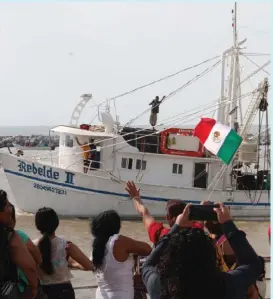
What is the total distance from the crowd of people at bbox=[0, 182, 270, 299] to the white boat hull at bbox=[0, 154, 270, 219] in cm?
1315

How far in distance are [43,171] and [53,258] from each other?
13.5 metres

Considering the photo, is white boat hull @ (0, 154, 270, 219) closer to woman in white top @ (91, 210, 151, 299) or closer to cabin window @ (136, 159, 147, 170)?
cabin window @ (136, 159, 147, 170)

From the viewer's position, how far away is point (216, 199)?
1762 cm

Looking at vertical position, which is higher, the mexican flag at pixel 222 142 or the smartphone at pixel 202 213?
the mexican flag at pixel 222 142

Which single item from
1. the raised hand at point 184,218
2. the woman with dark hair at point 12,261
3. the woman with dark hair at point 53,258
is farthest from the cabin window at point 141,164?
the raised hand at point 184,218

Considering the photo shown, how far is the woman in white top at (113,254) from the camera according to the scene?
3771 mm

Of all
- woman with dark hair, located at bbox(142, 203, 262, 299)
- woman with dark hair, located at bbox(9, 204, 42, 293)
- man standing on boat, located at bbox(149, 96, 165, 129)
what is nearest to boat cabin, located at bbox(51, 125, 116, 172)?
man standing on boat, located at bbox(149, 96, 165, 129)

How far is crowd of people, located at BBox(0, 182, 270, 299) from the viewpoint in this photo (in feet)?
7.47

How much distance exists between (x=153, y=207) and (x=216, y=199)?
1.99 metres

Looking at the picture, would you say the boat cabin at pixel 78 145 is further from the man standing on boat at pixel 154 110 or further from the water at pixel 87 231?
the water at pixel 87 231

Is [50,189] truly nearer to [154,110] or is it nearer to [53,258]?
[154,110]

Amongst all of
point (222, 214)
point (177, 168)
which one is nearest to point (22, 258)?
point (222, 214)

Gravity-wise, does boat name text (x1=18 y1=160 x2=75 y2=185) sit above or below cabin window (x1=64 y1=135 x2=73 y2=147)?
below

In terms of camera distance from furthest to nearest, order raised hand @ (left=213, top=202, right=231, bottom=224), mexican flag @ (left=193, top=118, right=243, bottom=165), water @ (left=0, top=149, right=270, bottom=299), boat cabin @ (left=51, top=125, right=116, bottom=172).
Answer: boat cabin @ (left=51, top=125, right=116, bottom=172) < water @ (left=0, top=149, right=270, bottom=299) < mexican flag @ (left=193, top=118, right=243, bottom=165) < raised hand @ (left=213, top=202, right=231, bottom=224)
